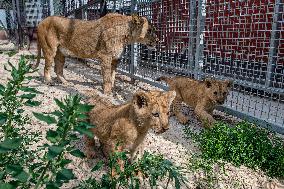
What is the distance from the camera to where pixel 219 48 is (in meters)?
6.50

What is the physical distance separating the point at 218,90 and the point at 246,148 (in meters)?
1.28

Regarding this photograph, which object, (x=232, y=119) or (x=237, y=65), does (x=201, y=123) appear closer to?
(x=232, y=119)

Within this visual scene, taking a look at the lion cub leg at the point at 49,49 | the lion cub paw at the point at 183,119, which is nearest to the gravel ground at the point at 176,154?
the lion cub paw at the point at 183,119

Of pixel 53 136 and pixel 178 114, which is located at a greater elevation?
pixel 53 136

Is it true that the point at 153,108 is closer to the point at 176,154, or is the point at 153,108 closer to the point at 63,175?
the point at 176,154

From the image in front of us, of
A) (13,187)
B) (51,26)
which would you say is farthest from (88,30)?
(13,187)

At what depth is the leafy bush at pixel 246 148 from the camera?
3812mm

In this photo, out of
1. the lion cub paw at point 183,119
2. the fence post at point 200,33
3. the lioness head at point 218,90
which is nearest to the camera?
the lioness head at point 218,90

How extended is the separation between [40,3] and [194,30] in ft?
29.2

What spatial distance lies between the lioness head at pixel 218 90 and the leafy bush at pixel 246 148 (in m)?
0.86

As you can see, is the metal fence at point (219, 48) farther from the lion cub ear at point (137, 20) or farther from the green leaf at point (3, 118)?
the green leaf at point (3, 118)

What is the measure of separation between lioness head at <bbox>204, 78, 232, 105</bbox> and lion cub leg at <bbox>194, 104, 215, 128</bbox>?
0.22 m

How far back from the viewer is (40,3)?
43.5ft

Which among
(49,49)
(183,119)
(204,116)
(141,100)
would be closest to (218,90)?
(204,116)
